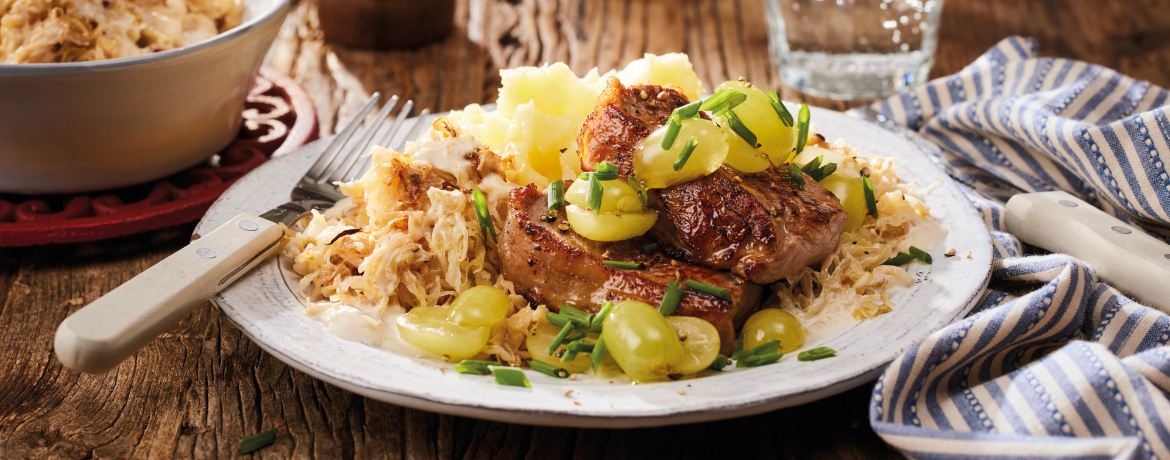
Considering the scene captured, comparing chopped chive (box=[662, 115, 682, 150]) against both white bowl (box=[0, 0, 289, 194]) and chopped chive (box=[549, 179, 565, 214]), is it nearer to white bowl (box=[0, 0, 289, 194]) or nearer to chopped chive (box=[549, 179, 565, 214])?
chopped chive (box=[549, 179, 565, 214])

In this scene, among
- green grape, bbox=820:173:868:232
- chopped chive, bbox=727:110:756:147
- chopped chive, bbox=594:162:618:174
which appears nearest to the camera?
chopped chive, bbox=594:162:618:174

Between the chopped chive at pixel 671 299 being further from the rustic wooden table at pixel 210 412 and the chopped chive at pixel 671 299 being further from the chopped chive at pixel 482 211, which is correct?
the chopped chive at pixel 482 211

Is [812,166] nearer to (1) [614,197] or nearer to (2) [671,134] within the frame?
(2) [671,134]

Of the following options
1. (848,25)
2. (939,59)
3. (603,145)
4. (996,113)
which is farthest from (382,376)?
(939,59)

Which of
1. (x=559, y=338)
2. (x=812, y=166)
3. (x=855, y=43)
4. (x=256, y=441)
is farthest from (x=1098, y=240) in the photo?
(x=256, y=441)

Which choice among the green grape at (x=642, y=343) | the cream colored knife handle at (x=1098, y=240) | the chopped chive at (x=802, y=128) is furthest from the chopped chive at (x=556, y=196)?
the cream colored knife handle at (x=1098, y=240)

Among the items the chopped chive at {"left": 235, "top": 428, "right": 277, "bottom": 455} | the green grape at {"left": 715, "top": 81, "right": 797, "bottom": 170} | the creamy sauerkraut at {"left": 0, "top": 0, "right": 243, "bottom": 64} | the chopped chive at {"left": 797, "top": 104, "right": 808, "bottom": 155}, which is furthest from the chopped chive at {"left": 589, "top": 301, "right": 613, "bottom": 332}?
the creamy sauerkraut at {"left": 0, "top": 0, "right": 243, "bottom": 64}
